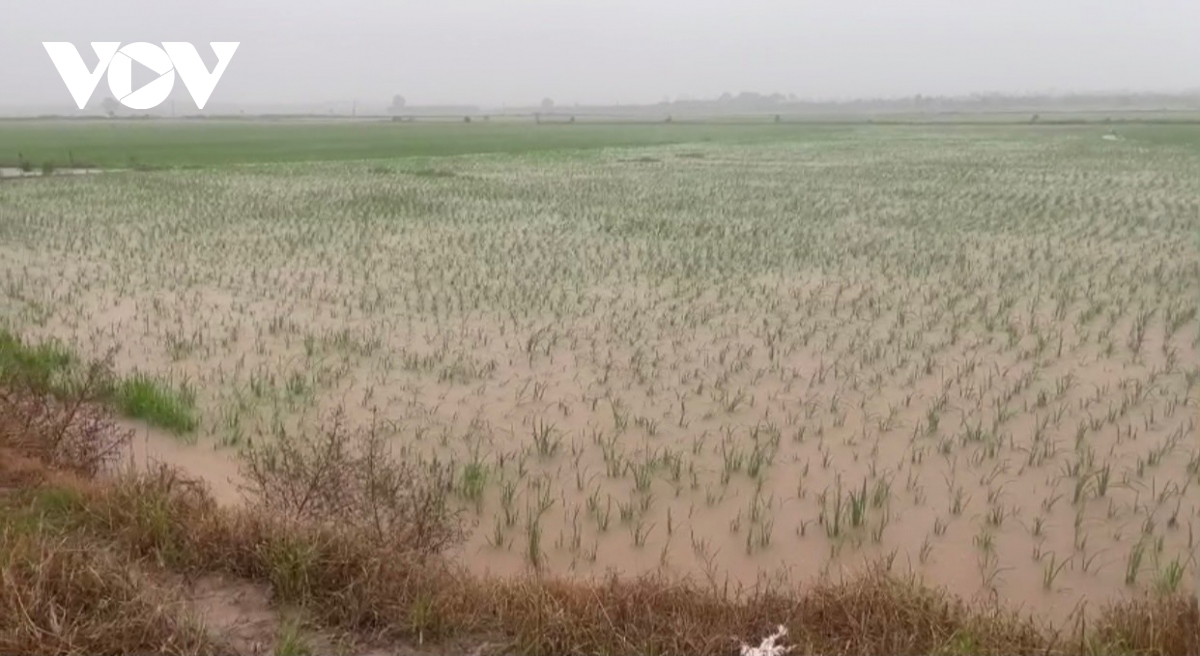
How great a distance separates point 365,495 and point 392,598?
79 cm

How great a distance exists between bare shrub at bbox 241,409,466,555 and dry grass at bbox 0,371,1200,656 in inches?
0.5

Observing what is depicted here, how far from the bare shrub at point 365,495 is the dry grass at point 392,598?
0.04 ft

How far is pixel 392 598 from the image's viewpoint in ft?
9.45

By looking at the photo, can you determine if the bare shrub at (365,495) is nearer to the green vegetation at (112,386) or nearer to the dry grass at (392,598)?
the dry grass at (392,598)

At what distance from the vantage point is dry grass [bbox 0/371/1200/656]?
2.65 m

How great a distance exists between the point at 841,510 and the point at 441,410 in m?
2.25

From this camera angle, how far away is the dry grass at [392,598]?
8.70 feet

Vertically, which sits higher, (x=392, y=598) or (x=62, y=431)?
(x=62, y=431)

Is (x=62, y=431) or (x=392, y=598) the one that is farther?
(x=62, y=431)

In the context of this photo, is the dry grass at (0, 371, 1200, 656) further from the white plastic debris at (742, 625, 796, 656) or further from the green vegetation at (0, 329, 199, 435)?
the green vegetation at (0, 329, 199, 435)

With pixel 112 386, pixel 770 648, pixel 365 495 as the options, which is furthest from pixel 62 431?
pixel 770 648

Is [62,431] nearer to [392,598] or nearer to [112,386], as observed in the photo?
[112,386]

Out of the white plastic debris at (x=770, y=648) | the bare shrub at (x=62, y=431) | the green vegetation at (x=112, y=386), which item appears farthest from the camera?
the green vegetation at (x=112, y=386)

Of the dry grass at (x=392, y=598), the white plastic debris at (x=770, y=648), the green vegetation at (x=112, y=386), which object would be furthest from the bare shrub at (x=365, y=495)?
the white plastic debris at (x=770, y=648)
